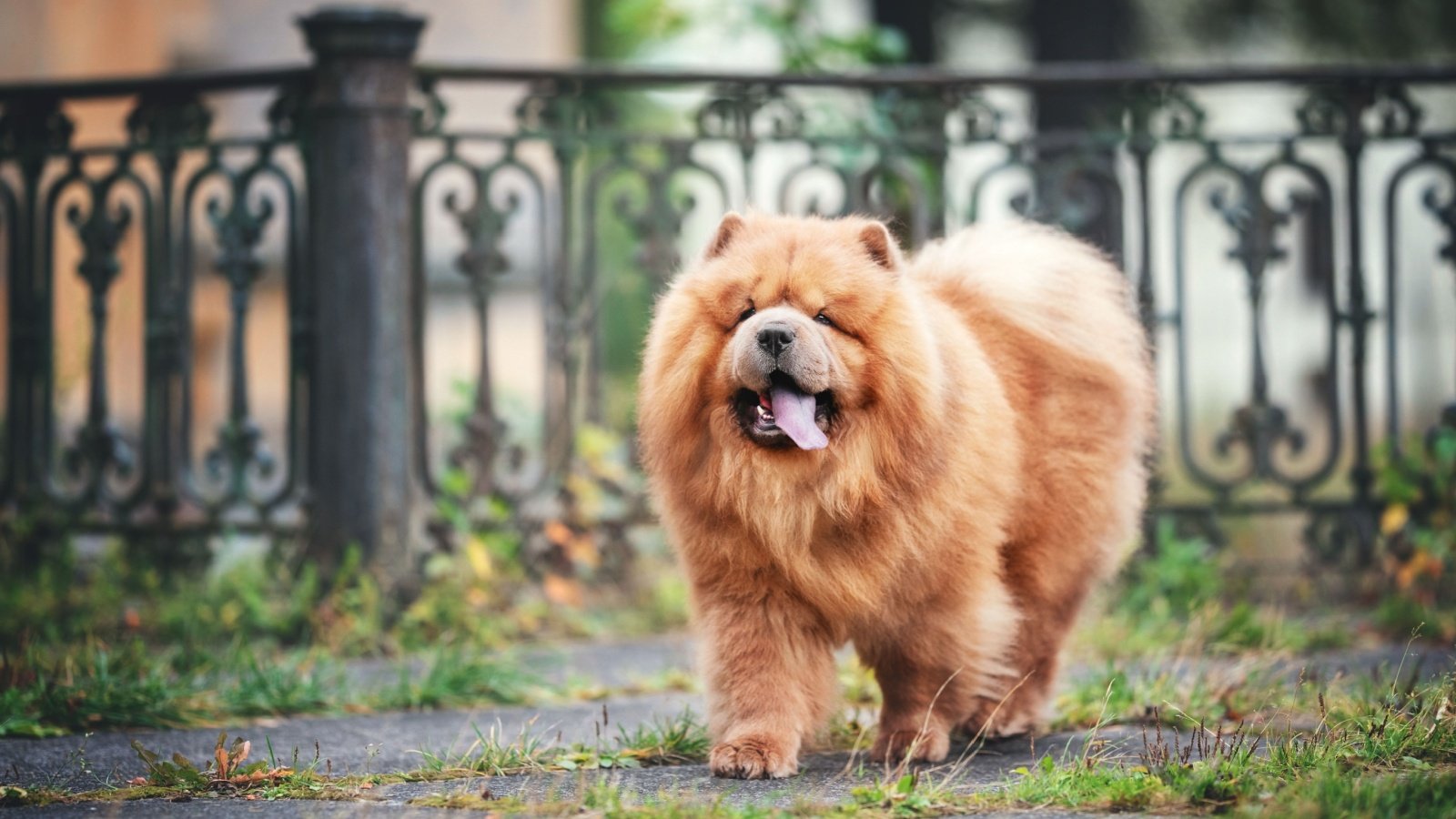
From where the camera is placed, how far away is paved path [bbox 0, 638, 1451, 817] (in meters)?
2.79

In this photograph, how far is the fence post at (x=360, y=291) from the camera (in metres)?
4.83

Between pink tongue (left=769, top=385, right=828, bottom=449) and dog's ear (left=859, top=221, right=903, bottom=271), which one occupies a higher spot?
dog's ear (left=859, top=221, right=903, bottom=271)

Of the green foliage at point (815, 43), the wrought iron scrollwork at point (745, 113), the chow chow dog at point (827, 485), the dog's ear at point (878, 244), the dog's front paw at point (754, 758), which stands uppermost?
the green foliage at point (815, 43)

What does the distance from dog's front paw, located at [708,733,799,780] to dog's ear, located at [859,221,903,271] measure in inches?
42.7

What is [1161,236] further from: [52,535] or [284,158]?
[52,535]

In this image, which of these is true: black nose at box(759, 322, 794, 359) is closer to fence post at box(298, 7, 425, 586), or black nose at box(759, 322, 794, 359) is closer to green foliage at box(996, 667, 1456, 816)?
green foliage at box(996, 667, 1456, 816)

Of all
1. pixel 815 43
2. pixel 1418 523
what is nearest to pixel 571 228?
pixel 815 43

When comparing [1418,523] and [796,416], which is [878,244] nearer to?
[796,416]

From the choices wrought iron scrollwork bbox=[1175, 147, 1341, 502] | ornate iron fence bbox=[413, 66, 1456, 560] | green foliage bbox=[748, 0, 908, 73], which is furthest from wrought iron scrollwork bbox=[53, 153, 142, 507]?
wrought iron scrollwork bbox=[1175, 147, 1341, 502]

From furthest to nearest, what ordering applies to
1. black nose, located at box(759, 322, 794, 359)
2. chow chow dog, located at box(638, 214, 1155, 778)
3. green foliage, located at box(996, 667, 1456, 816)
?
chow chow dog, located at box(638, 214, 1155, 778)
black nose, located at box(759, 322, 794, 359)
green foliage, located at box(996, 667, 1456, 816)

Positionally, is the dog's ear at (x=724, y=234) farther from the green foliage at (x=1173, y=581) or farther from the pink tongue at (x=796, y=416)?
the green foliage at (x=1173, y=581)

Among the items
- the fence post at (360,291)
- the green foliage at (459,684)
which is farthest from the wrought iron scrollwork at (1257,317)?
the fence post at (360,291)

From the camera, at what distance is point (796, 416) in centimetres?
300

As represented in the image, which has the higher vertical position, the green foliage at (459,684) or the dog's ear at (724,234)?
the dog's ear at (724,234)
